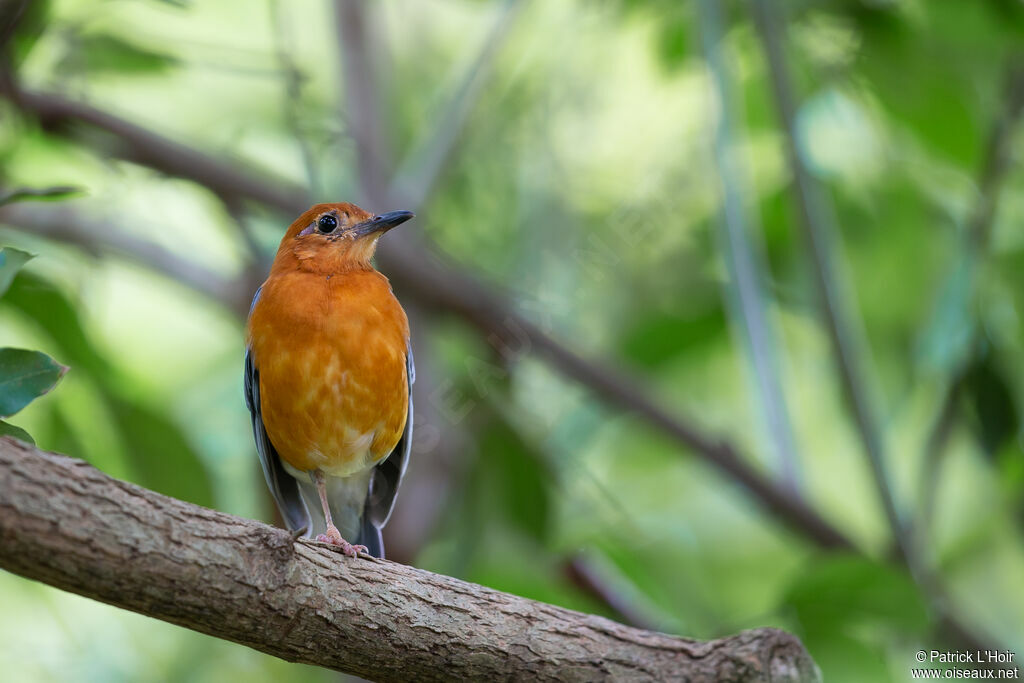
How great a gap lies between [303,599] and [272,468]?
1.73 meters

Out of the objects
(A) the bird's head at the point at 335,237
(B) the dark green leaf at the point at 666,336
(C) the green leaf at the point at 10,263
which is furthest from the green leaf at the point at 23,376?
(B) the dark green leaf at the point at 666,336

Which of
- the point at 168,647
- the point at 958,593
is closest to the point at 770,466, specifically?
the point at 958,593

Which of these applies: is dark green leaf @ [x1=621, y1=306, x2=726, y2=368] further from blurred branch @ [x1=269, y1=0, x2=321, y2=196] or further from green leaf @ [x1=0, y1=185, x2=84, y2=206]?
green leaf @ [x1=0, y1=185, x2=84, y2=206]

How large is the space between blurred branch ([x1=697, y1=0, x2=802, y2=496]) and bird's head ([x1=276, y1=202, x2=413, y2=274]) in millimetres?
2284

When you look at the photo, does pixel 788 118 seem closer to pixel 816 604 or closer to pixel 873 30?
pixel 873 30

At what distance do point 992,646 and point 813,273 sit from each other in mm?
2440

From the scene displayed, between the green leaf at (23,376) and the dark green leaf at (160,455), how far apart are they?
272cm

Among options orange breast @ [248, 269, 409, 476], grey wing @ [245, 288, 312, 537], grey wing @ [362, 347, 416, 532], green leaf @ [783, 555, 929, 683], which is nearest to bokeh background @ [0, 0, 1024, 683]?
green leaf @ [783, 555, 929, 683]

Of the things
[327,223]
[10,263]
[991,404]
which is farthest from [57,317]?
[991,404]

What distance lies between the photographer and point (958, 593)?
774cm

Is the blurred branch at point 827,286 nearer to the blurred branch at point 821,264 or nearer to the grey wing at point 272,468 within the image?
the blurred branch at point 821,264

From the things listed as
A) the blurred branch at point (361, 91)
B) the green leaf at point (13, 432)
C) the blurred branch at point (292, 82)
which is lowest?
the green leaf at point (13, 432)

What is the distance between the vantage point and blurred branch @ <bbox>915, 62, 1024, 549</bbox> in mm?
6418

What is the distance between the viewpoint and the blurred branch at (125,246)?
664 cm
